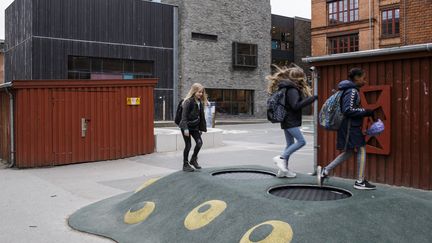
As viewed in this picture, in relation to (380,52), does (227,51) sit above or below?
above

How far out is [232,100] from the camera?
42688 millimetres

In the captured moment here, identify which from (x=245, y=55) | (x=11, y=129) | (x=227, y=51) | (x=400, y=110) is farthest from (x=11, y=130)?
(x=245, y=55)

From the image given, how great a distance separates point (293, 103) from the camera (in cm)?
671

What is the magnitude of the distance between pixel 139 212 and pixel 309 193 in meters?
2.44

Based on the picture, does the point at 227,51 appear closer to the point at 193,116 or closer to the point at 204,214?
the point at 193,116

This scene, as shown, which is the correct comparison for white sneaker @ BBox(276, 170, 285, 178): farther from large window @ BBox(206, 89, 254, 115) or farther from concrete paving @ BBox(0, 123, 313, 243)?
large window @ BBox(206, 89, 254, 115)

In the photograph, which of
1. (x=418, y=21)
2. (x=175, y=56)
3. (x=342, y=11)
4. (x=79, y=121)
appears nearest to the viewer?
(x=418, y=21)

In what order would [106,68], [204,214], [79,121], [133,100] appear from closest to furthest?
[204,214], [79,121], [133,100], [106,68]

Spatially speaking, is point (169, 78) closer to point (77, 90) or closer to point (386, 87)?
point (77, 90)

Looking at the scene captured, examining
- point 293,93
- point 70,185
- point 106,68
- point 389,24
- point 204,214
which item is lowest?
point 70,185

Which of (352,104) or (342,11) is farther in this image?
(342,11)

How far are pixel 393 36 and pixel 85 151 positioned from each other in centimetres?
3357

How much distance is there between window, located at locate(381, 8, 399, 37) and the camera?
40.1 m

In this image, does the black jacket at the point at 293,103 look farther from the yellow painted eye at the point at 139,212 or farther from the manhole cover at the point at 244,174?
the yellow painted eye at the point at 139,212
